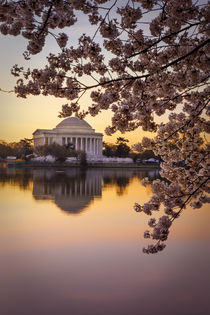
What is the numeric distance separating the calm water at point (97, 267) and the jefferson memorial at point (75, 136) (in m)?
99.6

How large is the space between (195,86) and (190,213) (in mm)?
11057

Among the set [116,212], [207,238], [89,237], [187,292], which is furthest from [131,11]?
[116,212]

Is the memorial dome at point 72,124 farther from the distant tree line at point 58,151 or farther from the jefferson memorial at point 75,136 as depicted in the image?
the distant tree line at point 58,151

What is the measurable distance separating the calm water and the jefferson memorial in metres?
99.6

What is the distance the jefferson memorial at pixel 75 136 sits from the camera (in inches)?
4456

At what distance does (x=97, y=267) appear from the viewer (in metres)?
7.18

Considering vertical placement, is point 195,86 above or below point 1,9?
below

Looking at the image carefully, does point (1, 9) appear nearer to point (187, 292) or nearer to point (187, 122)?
point (187, 122)

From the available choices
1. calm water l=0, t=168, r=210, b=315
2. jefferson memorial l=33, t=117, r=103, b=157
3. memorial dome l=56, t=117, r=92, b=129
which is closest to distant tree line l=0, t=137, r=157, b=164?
jefferson memorial l=33, t=117, r=103, b=157

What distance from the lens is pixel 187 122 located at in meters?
5.29

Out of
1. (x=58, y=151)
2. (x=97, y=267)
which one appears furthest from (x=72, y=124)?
(x=97, y=267)

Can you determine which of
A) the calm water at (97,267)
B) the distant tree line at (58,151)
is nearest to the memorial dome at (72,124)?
the distant tree line at (58,151)

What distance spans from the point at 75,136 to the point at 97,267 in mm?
106792

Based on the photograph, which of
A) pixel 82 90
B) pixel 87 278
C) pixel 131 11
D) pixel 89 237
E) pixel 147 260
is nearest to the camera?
pixel 131 11
